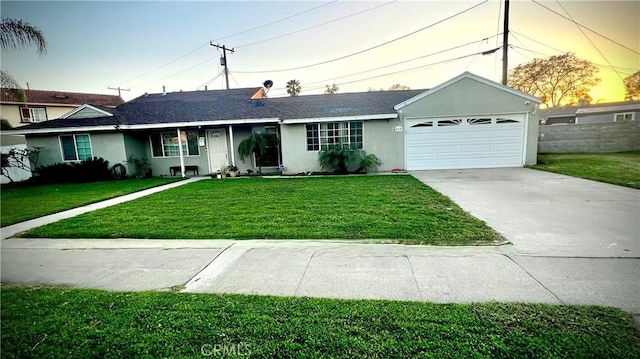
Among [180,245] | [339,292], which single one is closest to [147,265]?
[180,245]

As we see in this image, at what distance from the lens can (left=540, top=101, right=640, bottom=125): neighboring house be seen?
82.5 feet

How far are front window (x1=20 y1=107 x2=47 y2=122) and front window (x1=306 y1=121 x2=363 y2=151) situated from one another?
3142cm

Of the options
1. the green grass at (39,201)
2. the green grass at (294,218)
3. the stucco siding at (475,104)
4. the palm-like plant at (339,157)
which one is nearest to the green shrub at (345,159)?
the palm-like plant at (339,157)

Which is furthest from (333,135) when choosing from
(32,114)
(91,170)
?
(32,114)

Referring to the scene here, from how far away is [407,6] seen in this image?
47.1 feet

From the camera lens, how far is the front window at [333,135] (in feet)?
43.7

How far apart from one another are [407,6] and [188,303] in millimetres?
16312

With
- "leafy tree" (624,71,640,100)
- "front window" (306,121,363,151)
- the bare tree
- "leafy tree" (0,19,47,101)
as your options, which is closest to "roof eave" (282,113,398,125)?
"front window" (306,121,363,151)

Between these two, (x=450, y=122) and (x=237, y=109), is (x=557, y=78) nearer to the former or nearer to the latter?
(x=450, y=122)

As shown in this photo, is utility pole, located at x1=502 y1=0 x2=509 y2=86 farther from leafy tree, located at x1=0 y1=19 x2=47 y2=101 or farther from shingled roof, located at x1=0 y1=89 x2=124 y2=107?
shingled roof, located at x1=0 y1=89 x2=124 y2=107

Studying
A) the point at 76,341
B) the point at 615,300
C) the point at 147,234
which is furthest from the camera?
the point at 147,234

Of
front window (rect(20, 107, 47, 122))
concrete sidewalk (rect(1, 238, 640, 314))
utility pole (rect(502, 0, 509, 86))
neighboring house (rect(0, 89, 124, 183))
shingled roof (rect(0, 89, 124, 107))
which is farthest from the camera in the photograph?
shingled roof (rect(0, 89, 124, 107))

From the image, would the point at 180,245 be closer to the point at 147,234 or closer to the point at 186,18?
the point at 147,234

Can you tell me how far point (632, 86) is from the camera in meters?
35.2
